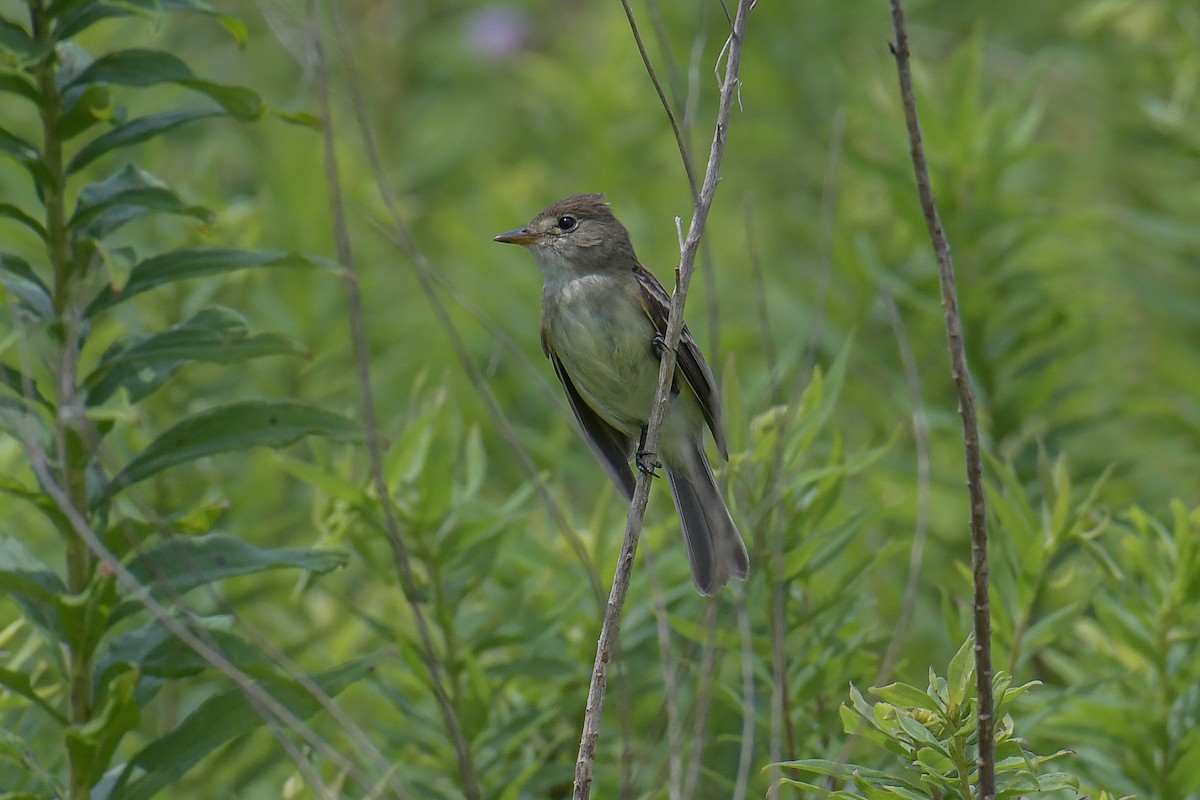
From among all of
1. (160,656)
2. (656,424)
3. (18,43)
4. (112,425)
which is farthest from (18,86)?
(656,424)

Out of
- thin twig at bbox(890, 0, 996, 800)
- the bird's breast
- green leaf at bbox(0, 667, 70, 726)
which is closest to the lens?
thin twig at bbox(890, 0, 996, 800)

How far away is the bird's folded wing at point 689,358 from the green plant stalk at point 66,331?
4.09 ft

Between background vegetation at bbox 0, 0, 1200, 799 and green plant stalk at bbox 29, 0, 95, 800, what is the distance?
0.03m

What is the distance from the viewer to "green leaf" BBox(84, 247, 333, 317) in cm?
268

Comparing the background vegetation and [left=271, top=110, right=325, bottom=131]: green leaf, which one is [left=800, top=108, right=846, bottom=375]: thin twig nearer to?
the background vegetation

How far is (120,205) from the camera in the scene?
8.80 ft

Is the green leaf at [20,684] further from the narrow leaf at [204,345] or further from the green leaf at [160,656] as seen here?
the narrow leaf at [204,345]

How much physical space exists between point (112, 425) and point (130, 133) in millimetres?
529

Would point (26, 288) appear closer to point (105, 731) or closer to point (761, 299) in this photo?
point (105, 731)

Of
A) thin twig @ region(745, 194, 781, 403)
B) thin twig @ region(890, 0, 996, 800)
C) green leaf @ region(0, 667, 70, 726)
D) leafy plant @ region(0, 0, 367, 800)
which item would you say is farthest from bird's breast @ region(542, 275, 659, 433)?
thin twig @ region(890, 0, 996, 800)

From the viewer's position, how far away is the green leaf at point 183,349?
266 cm

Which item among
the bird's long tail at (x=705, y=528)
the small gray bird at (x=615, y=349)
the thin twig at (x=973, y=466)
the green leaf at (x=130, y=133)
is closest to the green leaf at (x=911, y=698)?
the thin twig at (x=973, y=466)

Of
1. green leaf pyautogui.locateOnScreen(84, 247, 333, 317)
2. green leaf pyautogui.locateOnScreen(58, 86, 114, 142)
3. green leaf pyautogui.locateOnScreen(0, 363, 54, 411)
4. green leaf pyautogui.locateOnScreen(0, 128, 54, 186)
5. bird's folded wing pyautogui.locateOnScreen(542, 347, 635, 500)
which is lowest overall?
bird's folded wing pyautogui.locateOnScreen(542, 347, 635, 500)

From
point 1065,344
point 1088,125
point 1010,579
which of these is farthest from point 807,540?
point 1088,125
